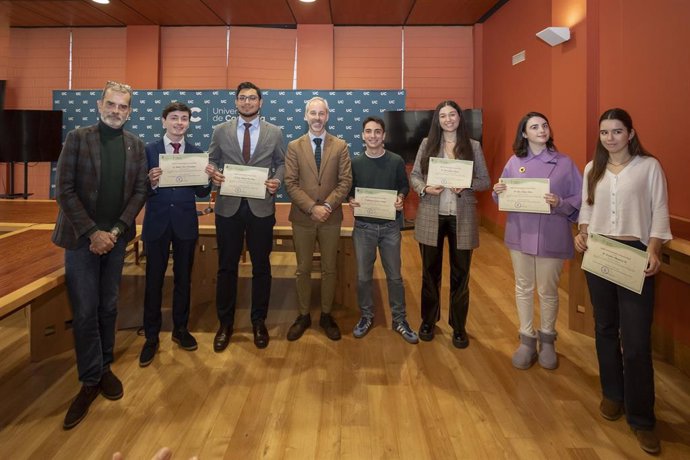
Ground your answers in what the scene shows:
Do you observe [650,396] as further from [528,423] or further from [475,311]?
[475,311]

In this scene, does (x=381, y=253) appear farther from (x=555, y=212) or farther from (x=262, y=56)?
(x=262, y=56)

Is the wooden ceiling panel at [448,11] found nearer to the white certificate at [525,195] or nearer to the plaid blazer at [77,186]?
the white certificate at [525,195]

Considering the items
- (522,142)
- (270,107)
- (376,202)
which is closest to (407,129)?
(270,107)

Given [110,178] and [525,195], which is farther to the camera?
[525,195]

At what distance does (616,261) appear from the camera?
1.78m

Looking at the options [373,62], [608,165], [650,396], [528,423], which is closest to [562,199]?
[608,165]

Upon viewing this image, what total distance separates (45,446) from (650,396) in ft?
8.36

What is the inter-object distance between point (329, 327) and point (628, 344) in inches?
68.3

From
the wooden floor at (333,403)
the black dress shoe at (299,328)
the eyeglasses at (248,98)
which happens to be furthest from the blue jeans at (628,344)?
the eyeglasses at (248,98)

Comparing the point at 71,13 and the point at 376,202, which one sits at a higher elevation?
the point at 71,13

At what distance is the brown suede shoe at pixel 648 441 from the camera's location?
175cm

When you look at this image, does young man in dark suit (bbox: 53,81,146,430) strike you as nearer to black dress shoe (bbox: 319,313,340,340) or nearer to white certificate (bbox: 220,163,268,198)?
white certificate (bbox: 220,163,268,198)

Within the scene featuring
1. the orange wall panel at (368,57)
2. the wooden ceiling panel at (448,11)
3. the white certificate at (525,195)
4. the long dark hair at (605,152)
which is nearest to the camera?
the long dark hair at (605,152)

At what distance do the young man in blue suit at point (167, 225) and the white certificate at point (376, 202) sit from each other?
952 millimetres
